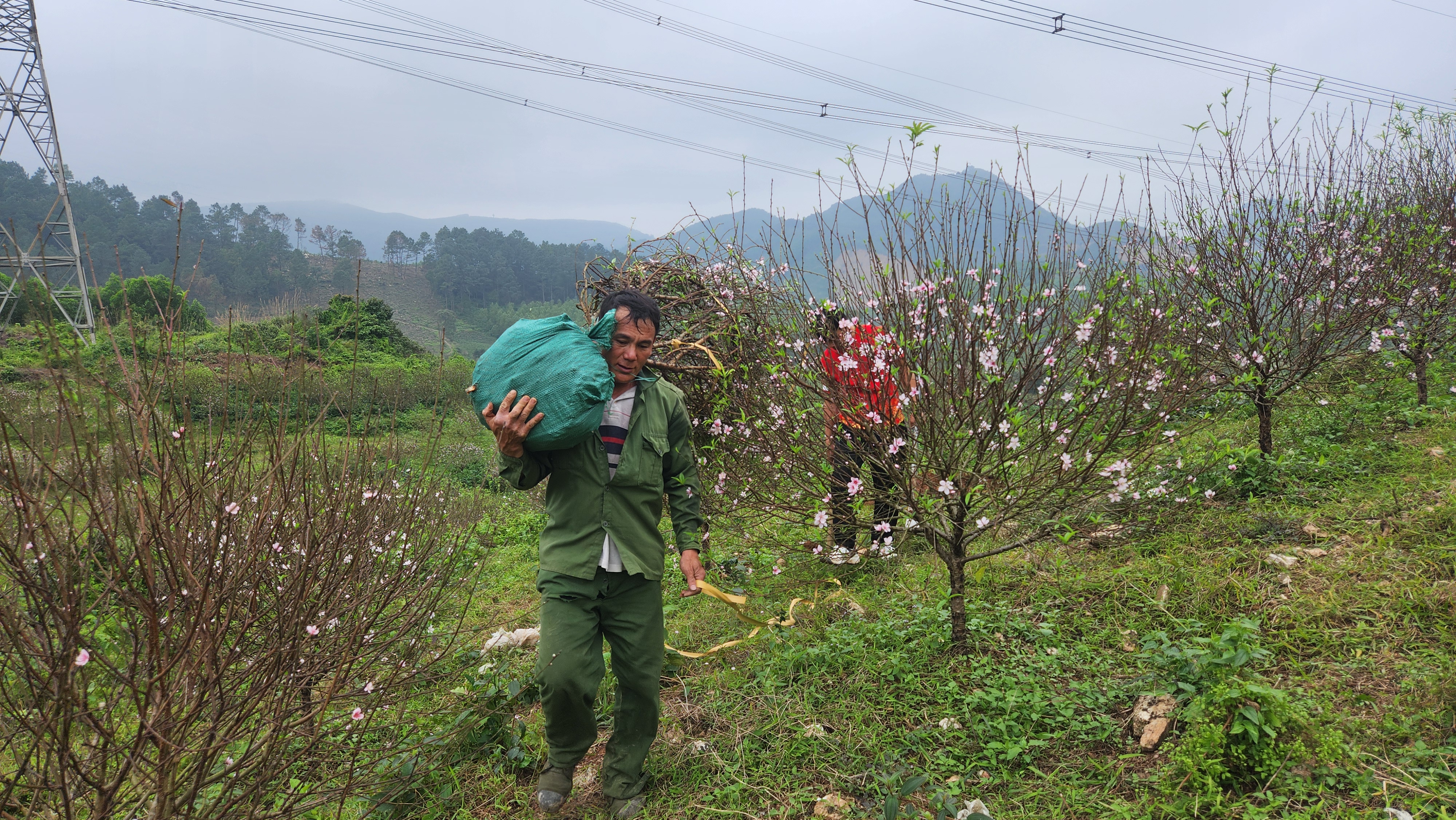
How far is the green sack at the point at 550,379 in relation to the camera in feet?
8.20

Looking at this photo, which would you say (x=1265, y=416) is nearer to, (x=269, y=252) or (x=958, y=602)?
(x=958, y=602)

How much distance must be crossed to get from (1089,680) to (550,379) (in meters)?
2.53

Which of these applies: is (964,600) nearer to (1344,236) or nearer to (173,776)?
(173,776)

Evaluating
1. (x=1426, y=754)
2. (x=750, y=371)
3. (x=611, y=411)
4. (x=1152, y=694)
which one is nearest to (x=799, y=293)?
(x=750, y=371)

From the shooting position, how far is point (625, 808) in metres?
2.77

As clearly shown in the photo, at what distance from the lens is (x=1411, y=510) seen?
3871 mm

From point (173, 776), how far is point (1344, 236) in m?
7.71

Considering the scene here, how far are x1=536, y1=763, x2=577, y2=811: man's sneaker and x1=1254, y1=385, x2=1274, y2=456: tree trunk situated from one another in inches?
205

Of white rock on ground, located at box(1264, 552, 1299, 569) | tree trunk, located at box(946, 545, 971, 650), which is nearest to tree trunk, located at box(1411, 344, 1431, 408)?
white rock on ground, located at box(1264, 552, 1299, 569)

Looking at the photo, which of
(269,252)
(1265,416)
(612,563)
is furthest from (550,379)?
(269,252)

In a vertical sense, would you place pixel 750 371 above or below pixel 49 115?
below

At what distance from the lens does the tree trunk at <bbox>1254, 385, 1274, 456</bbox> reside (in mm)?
5285

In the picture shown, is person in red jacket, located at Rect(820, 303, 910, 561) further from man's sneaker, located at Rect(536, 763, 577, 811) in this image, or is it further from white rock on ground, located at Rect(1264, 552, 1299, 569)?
white rock on ground, located at Rect(1264, 552, 1299, 569)

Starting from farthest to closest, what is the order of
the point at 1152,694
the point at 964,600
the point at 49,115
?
the point at 49,115, the point at 964,600, the point at 1152,694
